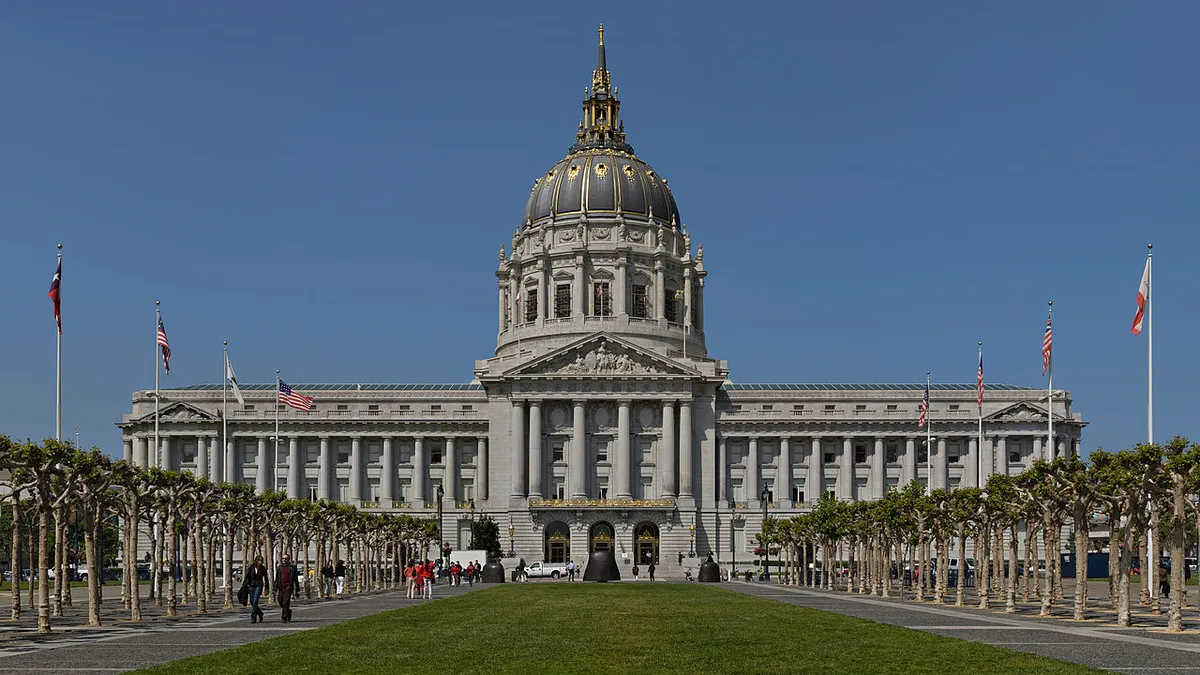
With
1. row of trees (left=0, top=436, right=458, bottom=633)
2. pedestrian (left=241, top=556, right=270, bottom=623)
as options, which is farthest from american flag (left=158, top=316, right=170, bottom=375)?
pedestrian (left=241, top=556, right=270, bottom=623)

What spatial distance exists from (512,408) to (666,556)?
2163 cm

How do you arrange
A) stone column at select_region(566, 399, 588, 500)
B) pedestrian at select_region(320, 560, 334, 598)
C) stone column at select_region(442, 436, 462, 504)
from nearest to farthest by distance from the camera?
1. pedestrian at select_region(320, 560, 334, 598)
2. stone column at select_region(566, 399, 588, 500)
3. stone column at select_region(442, 436, 462, 504)

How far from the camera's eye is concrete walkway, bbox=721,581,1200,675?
107ft

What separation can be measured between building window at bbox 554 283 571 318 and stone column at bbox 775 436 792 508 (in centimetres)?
3037

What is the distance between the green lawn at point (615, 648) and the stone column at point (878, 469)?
106426 mm

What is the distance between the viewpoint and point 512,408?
155 m

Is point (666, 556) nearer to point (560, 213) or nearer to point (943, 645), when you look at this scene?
point (560, 213)

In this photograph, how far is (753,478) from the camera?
158 m

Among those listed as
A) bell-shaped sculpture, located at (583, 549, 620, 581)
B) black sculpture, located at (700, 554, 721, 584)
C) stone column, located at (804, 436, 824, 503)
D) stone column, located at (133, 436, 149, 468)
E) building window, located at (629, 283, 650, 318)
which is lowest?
black sculpture, located at (700, 554, 721, 584)

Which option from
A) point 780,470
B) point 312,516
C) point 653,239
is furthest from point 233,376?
point 653,239

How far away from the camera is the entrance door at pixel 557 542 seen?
151 m

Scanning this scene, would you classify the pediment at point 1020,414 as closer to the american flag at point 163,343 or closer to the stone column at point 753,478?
the stone column at point 753,478

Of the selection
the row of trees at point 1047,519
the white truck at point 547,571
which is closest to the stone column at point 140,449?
the white truck at point 547,571

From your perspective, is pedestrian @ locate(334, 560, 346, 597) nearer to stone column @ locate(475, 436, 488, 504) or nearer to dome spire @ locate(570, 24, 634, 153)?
stone column @ locate(475, 436, 488, 504)
